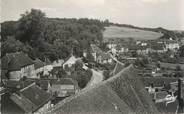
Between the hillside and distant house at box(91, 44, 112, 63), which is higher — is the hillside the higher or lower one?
the higher one

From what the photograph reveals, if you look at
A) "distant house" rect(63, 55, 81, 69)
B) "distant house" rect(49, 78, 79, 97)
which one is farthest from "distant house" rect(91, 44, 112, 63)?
"distant house" rect(49, 78, 79, 97)

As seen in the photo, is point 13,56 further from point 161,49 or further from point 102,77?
point 161,49

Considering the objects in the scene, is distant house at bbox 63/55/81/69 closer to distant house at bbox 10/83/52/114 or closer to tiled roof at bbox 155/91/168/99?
distant house at bbox 10/83/52/114

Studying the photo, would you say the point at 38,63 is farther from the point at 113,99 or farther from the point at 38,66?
the point at 113,99

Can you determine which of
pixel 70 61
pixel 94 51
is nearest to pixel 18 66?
pixel 70 61

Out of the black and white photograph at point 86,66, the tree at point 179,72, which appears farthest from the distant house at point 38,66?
the tree at point 179,72

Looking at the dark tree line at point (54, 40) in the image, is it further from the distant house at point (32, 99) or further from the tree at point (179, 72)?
the tree at point (179, 72)
